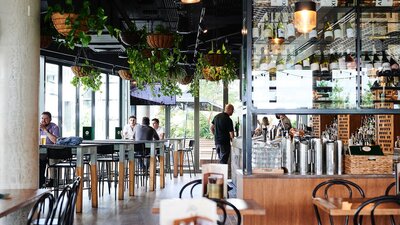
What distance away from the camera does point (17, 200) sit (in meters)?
4.24

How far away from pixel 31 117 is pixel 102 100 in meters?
10.0

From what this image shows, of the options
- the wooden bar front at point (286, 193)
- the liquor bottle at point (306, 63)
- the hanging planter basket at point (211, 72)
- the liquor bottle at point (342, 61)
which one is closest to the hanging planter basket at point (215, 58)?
the hanging planter basket at point (211, 72)

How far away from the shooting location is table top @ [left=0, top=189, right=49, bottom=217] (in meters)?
3.79

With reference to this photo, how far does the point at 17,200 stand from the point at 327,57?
3375 millimetres

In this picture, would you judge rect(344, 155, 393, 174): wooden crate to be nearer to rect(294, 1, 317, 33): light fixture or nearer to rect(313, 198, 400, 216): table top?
rect(313, 198, 400, 216): table top

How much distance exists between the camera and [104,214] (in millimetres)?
8258

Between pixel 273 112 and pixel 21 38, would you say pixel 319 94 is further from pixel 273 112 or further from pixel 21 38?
pixel 21 38

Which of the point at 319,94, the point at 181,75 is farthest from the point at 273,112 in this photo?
the point at 181,75

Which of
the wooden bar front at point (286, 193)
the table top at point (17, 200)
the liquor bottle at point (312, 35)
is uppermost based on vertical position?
the liquor bottle at point (312, 35)

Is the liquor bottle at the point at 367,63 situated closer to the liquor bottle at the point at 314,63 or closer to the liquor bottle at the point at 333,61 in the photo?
the liquor bottle at the point at 333,61

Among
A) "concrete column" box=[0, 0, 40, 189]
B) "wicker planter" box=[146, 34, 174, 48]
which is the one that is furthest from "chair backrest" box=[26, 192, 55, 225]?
"wicker planter" box=[146, 34, 174, 48]

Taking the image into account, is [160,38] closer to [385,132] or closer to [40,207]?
[385,132]

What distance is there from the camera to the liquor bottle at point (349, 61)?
5750 millimetres

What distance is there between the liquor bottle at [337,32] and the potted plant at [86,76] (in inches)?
287
